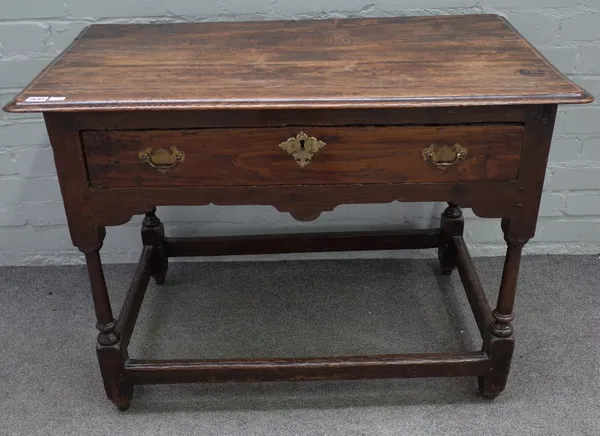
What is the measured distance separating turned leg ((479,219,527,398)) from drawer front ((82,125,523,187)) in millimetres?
240

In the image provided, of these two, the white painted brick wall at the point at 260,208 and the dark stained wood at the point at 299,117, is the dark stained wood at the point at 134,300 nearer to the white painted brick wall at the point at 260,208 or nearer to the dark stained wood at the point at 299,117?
the white painted brick wall at the point at 260,208

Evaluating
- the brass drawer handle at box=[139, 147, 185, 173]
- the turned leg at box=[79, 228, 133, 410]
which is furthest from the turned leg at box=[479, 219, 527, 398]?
the turned leg at box=[79, 228, 133, 410]

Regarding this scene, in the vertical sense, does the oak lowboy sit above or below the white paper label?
below

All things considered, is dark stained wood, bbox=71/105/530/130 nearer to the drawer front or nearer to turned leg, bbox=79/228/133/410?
the drawer front

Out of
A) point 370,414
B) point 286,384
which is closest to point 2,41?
point 286,384

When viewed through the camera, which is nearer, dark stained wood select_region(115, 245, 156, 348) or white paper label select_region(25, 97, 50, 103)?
white paper label select_region(25, 97, 50, 103)

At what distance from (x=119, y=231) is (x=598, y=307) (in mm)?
1440

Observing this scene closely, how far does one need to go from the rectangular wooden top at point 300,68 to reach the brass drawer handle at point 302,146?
86 millimetres

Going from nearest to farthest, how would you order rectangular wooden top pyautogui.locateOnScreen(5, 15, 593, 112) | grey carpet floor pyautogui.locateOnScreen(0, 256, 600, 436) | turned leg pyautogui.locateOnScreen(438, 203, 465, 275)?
rectangular wooden top pyautogui.locateOnScreen(5, 15, 593, 112) < grey carpet floor pyautogui.locateOnScreen(0, 256, 600, 436) < turned leg pyautogui.locateOnScreen(438, 203, 465, 275)

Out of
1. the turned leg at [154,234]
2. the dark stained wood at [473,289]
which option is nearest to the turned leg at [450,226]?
the dark stained wood at [473,289]

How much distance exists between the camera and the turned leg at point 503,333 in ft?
4.73

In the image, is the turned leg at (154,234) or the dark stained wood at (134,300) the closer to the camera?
the dark stained wood at (134,300)

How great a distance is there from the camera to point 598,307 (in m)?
1.89

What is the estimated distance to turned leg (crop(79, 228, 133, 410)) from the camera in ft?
4.76
